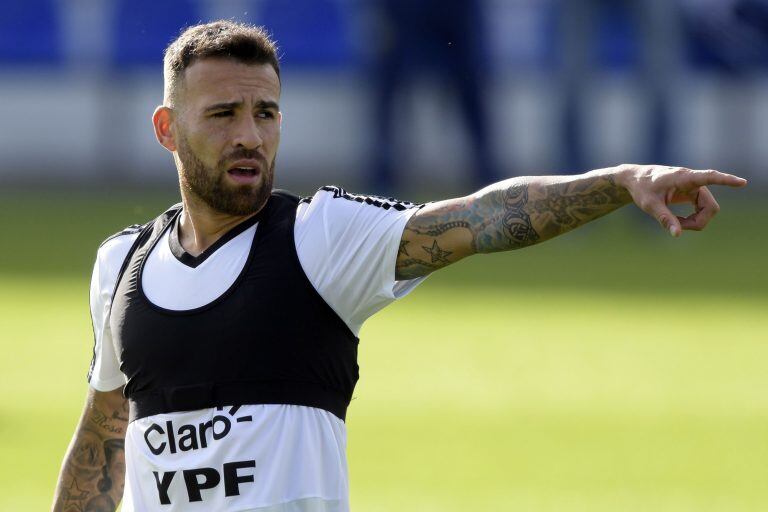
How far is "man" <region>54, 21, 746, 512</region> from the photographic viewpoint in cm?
336

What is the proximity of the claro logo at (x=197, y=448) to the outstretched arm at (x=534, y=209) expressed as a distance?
0.52 m

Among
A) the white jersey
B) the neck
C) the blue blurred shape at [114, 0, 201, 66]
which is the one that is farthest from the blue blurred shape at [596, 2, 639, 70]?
the white jersey

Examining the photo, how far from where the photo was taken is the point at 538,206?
3.27 meters

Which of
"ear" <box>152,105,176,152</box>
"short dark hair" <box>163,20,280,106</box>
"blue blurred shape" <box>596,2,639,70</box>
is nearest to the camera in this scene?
"short dark hair" <box>163,20,280,106</box>

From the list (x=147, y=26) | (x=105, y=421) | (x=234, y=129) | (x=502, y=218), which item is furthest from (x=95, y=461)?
(x=147, y=26)

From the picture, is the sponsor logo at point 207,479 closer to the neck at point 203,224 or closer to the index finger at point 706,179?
the neck at point 203,224

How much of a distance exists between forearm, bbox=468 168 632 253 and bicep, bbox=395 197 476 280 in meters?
0.02

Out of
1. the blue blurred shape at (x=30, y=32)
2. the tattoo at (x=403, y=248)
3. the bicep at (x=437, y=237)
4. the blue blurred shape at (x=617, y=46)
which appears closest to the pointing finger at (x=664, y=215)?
the bicep at (x=437, y=237)

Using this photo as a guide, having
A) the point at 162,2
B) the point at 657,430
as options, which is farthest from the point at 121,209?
the point at 657,430

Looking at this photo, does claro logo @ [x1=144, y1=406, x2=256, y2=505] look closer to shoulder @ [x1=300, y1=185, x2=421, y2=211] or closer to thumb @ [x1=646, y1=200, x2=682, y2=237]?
shoulder @ [x1=300, y1=185, x2=421, y2=211]

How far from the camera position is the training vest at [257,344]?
→ 3428 mm

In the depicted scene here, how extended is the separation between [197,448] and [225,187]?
0.59m

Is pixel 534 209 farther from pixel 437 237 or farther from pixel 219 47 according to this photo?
pixel 219 47

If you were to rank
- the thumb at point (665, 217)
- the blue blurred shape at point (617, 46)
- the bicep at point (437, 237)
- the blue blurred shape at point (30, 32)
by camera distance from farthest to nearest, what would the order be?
the blue blurred shape at point (30, 32), the blue blurred shape at point (617, 46), the bicep at point (437, 237), the thumb at point (665, 217)
